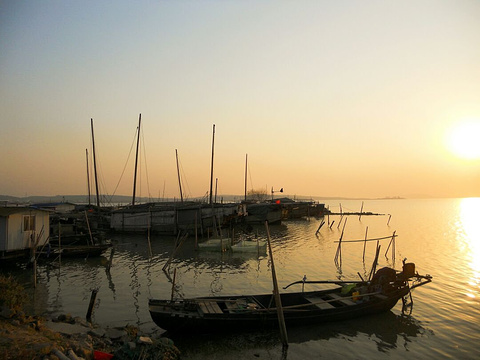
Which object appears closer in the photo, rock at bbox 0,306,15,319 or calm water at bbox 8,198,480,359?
rock at bbox 0,306,15,319

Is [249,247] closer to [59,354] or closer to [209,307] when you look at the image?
[209,307]

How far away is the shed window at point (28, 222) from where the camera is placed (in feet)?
76.8

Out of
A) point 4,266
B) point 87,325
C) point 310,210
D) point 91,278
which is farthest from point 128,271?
point 310,210

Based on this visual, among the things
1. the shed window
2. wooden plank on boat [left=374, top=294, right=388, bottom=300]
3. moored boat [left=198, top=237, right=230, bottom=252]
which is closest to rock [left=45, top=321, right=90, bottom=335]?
wooden plank on boat [left=374, top=294, right=388, bottom=300]

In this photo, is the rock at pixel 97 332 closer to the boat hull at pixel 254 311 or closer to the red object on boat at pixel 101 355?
the boat hull at pixel 254 311

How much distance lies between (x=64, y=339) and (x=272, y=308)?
7344 mm

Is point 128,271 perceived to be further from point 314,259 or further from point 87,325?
point 314,259

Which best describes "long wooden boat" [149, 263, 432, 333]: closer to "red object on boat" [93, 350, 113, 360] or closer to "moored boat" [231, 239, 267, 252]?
"red object on boat" [93, 350, 113, 360]

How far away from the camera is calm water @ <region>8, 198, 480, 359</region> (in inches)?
464

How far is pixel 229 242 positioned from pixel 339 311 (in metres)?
19.2

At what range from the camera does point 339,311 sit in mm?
13719

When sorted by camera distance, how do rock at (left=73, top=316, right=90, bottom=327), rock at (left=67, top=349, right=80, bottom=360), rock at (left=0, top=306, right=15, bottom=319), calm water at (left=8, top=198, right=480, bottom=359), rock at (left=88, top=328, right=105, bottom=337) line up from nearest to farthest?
rock at (left=67, top=349, right=80, bottom=360), rock at (left=0, top=306, right=15, bottom=319), rock at (left=88, top=328, right=105, bottom=337), calm water at (left=8, top=198, right=480, bottom=359), rock at (left=73, top=316, right=90, bottom=327)

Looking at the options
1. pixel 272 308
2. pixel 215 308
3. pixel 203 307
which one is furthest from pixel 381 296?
pixel 203 307

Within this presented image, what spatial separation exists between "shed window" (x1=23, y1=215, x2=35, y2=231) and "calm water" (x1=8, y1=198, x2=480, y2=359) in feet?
10.6
